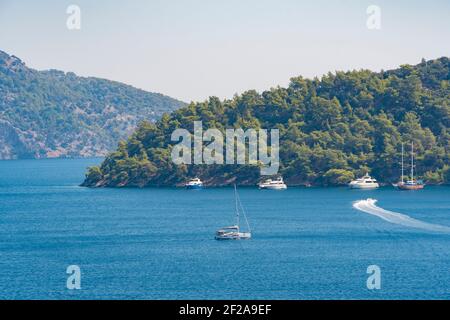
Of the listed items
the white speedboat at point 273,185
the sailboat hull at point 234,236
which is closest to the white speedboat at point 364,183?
the white speedboat at point 273,185

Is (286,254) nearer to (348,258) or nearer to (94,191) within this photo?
(348,258)

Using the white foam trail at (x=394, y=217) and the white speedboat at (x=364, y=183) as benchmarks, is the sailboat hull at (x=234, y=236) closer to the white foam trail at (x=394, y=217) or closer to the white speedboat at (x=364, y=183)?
the white foam trail at (x=394, y=217)

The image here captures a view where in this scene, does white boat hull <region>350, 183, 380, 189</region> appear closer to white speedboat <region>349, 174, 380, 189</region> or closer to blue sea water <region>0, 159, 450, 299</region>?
white speedboat <region>349, 174, 380, 189</region>

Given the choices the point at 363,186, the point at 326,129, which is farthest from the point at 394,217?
the point at 326,129

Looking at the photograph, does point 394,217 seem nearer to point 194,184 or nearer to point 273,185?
point 273,185
